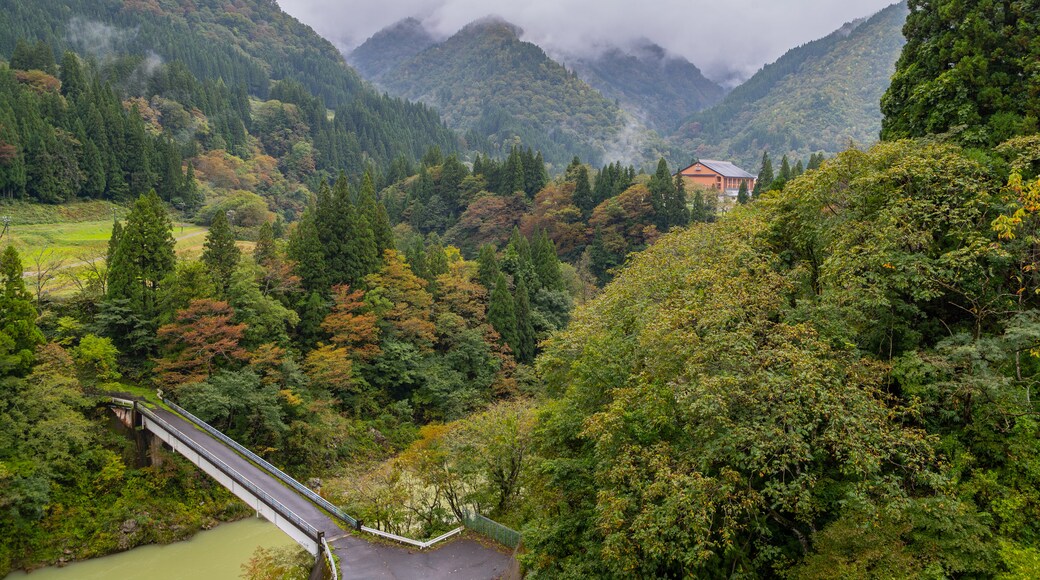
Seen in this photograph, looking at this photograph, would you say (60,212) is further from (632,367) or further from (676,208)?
(676,208)

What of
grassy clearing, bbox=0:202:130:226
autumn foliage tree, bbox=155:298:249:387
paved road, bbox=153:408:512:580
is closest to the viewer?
paved road, bbox=153:408:512:580

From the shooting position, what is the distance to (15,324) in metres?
20.3

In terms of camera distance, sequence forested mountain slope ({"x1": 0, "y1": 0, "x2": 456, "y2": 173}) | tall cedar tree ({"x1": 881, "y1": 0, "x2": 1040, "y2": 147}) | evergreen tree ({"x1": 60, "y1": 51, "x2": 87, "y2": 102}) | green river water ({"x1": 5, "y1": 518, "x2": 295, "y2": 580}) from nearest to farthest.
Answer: tall cedar tree ({"x1": 881, "y1": 0, "x2": 1040, "y2": 147}), green river water ({"x1": 5, "y1": 518, "x2": 295, "y2": 580}), evergreen tree ({"x1": 60, "y1": 51, "x2": 87, "y2": 102}), forested mountain slope ({"x1": 0, "y1": 0, "x2": 456, "y2": 173})

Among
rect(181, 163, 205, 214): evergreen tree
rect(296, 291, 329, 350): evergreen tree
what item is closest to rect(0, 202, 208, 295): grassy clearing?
rect(181, 163, 205, 214): evergreen tree

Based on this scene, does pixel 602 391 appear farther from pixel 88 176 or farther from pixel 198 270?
pixel 88 176

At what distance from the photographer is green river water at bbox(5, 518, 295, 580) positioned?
19062 mm

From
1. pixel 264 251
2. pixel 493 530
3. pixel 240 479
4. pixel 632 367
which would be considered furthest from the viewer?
pixel 264 251

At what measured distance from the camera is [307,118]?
3625 inches

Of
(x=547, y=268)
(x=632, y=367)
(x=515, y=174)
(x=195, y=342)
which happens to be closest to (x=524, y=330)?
(x=547, y=268)

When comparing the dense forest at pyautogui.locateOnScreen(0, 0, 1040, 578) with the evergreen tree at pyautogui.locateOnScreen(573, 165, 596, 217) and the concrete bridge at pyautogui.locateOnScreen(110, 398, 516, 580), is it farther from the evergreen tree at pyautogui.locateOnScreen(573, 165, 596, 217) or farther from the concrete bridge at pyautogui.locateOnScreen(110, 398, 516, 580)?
the evergreen tree at pyautogui.locateOnScreen(573, 165, 596, 217)

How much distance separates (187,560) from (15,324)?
10.0 metres

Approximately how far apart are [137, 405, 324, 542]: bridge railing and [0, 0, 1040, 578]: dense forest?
1599mm

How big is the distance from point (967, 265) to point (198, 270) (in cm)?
2591

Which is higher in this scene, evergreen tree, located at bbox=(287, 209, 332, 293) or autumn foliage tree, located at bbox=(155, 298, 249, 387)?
evergreen tree, located at bbox=(287, 209, 332, 293)
